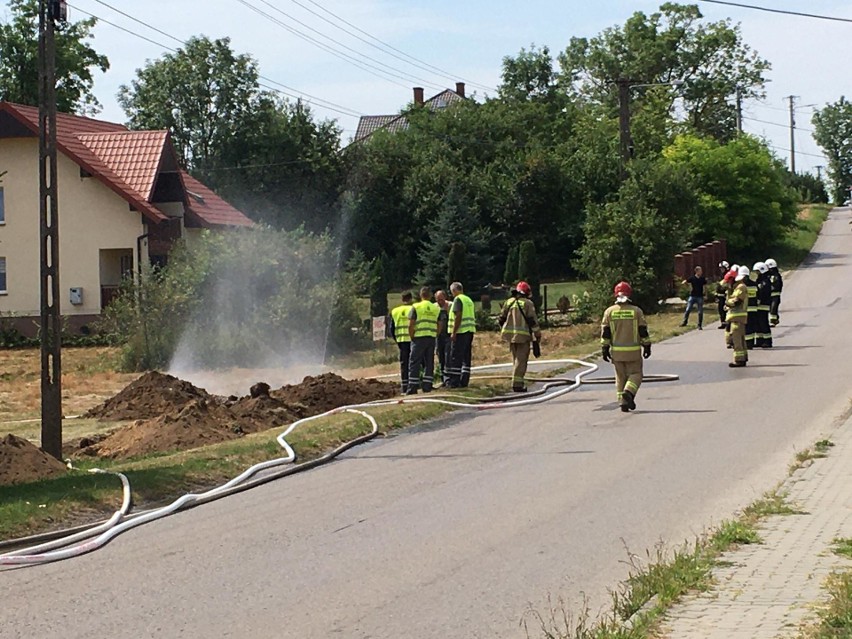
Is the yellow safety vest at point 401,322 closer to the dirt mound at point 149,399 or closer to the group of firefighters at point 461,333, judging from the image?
the group of firefighters at point 461,333

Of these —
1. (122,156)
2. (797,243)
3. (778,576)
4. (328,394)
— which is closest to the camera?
(778,576)

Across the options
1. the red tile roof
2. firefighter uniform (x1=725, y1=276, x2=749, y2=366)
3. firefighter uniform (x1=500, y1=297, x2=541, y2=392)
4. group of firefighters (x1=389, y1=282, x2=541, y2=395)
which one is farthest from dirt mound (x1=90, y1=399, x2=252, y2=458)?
the red tile roof

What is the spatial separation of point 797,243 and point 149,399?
52003mm

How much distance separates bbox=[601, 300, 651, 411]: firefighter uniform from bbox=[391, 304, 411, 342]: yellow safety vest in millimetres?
5038

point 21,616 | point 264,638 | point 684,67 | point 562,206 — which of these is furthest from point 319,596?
point 684,67

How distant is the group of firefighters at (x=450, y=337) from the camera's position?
2144cm

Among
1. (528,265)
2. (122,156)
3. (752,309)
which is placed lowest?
(752,309)

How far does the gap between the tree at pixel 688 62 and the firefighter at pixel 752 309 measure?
6426 centimetres

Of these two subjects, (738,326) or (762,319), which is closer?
(738,326)

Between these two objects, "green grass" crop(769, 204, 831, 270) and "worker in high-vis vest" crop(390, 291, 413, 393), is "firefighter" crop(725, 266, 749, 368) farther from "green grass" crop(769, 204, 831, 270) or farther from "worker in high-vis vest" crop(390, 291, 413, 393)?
"green grass" crop(769, 204, 831, 270)

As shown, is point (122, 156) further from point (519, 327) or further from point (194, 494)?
point (194, 494)

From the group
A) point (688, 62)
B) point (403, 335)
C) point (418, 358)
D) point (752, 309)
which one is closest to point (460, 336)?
point (418, 358)

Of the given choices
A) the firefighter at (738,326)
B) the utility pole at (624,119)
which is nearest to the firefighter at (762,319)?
the firefighter at (738,326)

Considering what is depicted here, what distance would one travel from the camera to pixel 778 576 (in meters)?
7.90
